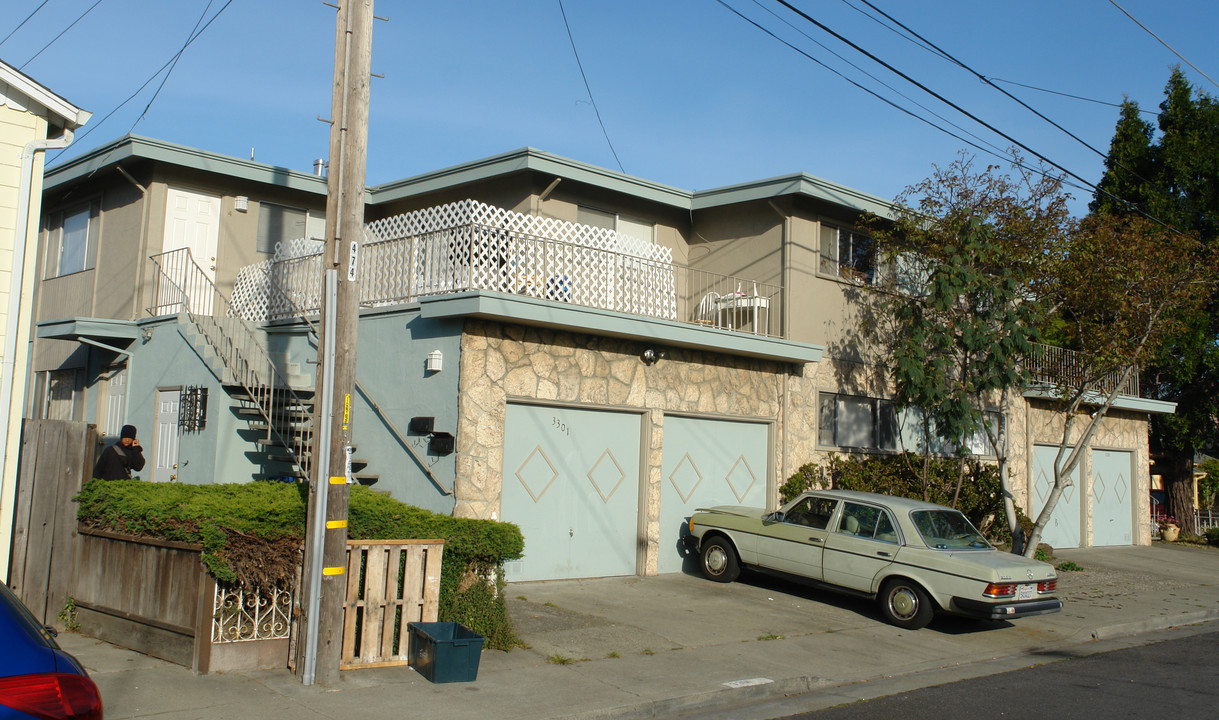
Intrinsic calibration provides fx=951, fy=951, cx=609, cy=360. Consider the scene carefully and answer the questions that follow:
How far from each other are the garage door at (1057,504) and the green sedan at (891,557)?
10.0m

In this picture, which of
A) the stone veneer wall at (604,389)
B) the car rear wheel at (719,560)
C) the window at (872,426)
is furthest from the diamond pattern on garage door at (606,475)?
the window at (872,426)

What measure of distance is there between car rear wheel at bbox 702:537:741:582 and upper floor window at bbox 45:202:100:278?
12.1 m

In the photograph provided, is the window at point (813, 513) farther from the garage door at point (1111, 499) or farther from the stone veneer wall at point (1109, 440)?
the garage door at point (1111, 499)

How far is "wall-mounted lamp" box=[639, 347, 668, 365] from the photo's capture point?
13688 mm

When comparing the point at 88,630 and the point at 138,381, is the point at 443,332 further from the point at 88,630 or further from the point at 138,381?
the point at 138,381

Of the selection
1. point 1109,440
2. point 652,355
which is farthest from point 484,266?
point 1109,440

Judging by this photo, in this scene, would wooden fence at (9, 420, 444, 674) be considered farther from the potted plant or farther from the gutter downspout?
the potted plant

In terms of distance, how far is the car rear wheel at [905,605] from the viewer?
36.6ft

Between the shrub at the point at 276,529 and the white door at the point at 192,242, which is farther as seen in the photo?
the white door at the point at 192,242

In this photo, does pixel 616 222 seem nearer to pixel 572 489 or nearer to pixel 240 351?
pixel 572 489

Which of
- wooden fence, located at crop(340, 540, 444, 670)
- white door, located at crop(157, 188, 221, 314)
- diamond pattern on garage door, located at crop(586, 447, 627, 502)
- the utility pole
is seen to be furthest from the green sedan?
white door, located at crop(157, 188, 221, 314)

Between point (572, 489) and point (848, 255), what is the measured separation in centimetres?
738

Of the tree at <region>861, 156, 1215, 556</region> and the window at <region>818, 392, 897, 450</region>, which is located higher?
the tree at <region>861, 156, 1215, 556</region>

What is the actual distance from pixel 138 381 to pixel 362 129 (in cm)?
976
